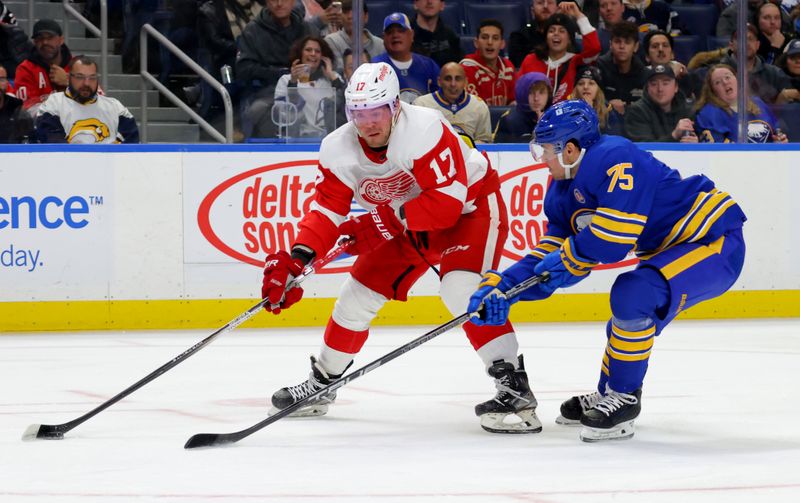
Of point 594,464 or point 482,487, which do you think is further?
point 594,464

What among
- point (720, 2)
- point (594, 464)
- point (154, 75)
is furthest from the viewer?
point (720, 2)

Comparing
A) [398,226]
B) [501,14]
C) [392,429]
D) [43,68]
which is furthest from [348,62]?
[392,429]

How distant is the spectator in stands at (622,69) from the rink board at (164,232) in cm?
73

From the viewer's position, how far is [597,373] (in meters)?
5.30

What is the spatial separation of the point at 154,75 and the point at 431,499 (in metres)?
4.81

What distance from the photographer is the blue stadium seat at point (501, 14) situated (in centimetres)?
766

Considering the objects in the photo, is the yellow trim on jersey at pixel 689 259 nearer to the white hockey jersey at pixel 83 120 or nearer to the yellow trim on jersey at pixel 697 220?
the yellow trim on jersey at pixel 697 220

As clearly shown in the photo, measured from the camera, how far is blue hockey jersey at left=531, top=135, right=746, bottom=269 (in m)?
3.63

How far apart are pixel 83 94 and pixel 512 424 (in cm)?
389

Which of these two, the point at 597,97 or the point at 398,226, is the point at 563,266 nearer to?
the point at 398,226

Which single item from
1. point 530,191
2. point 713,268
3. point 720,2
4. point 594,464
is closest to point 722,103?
point 720,2

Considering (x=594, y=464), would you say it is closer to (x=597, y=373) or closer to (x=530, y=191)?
(x=597, y=373)

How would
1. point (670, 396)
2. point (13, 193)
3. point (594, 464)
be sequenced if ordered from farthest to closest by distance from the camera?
point (13, 193) → point (670, 396) → point (594, 464)

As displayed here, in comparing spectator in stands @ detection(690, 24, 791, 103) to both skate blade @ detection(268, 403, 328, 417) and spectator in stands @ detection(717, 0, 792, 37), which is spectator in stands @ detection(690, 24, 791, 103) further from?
skate blade @ detection(268, 403, 328, 417)
